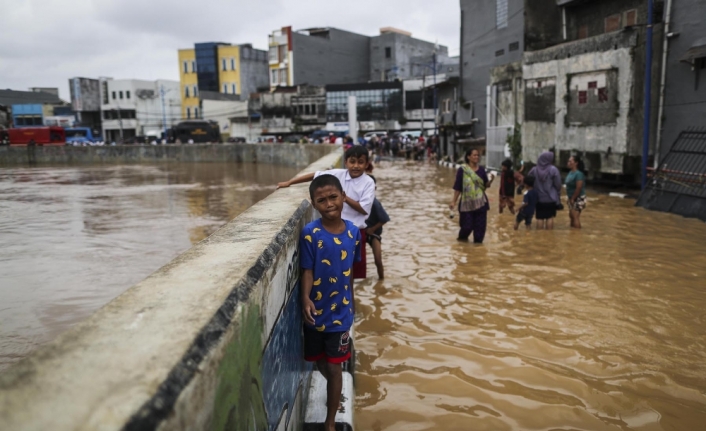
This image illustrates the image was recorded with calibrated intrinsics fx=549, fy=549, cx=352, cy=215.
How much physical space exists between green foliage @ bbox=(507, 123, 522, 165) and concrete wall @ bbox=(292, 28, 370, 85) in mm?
44638

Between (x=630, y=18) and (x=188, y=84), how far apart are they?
60524 mm

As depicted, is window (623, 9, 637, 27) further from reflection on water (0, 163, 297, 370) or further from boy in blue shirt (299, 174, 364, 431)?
boy in blue shirt (299, 174, 364, 431)

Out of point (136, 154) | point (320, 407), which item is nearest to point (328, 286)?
point (320, 407)

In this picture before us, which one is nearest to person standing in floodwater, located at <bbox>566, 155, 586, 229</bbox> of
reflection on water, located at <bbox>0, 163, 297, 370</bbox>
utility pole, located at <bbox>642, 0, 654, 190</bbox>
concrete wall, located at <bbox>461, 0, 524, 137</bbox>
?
utility pole, located at <bbox>642, 0, 654, 190</bbox>

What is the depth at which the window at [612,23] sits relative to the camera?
17.7 meters

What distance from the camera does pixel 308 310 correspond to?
2.82m

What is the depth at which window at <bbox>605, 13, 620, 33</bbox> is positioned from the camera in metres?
17.7

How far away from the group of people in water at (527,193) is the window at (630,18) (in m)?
9.72

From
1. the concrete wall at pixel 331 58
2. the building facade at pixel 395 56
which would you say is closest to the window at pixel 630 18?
the building facade at pixel 395 56

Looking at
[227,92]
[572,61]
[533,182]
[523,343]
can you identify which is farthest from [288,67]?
[523,343]

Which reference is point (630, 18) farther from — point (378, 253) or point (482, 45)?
point (378, 253)

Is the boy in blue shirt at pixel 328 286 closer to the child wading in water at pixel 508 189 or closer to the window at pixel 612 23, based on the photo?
the child wading in water at pixel 508 189

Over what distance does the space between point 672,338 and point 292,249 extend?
357 cm

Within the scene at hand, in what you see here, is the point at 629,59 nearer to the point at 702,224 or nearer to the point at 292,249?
the point at 702,224
